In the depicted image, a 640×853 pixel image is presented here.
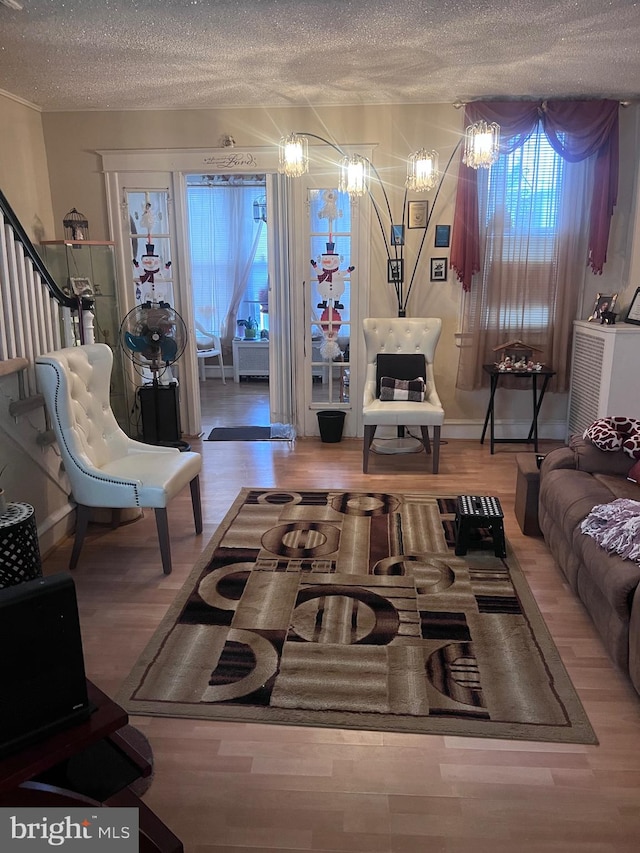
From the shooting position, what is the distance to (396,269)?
492 centimetres

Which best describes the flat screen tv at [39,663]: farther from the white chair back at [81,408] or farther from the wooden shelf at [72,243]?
the wooden shelf at [72,243]

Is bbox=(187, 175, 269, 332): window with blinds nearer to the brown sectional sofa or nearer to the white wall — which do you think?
the white wall

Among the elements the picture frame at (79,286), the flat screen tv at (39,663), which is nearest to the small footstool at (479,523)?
the flat screen tv at (39,663)

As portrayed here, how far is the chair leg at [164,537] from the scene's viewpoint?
2.89 metres

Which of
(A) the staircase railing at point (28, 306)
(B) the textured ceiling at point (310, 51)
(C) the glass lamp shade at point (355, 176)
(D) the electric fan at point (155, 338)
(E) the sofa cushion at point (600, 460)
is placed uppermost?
(B) the textured ceiling at point (310, 51)

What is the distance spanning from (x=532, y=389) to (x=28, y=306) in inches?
146

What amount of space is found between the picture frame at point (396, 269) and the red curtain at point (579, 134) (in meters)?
0.69

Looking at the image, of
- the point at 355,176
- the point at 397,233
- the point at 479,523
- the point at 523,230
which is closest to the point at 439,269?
the point at 397,233

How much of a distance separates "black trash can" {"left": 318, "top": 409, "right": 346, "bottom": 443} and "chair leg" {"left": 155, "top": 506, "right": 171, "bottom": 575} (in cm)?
229

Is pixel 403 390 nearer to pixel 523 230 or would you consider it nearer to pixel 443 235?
pixel 443 235

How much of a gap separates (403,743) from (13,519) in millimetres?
1523

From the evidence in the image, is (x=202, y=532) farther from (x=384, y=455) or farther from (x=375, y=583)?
(x=384, y=455)

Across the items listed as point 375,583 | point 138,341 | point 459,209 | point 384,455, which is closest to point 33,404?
point 138,341

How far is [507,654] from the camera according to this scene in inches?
91.0
